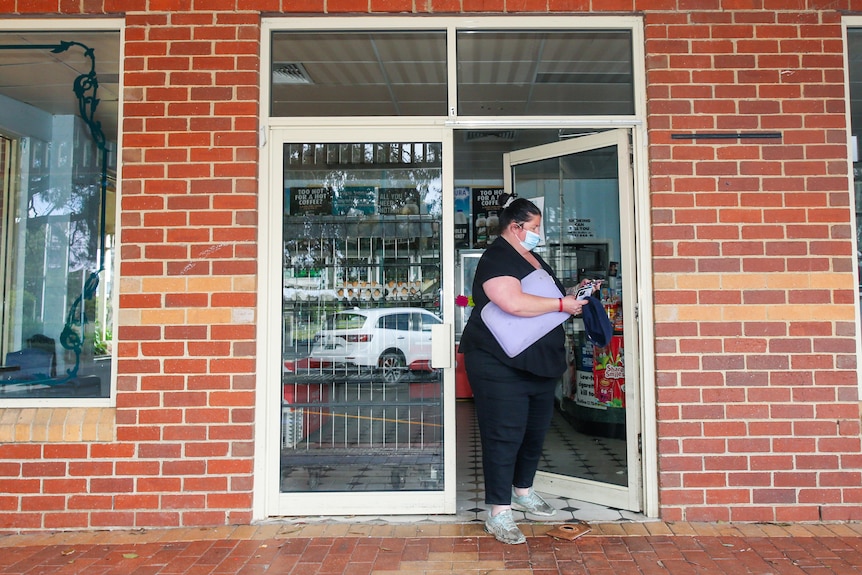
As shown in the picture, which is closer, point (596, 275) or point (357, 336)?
point (357, 336)

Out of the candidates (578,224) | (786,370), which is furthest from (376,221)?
(786,370)

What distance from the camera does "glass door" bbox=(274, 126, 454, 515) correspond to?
3801mm

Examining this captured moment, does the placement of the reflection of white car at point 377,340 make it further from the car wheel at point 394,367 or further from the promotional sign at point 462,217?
the promotional sign at point 462,217

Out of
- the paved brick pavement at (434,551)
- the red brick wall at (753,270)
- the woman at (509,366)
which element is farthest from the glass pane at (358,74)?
the paved brick pavement at (434,551)

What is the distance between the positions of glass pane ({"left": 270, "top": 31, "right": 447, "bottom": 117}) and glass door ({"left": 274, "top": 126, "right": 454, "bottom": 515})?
25 centimetres

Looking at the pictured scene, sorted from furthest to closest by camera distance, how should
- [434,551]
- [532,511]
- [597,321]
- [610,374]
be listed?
[610,374]
[532,511]
[597,321]
[434,551]

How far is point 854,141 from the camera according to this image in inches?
151

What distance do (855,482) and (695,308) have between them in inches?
51.6

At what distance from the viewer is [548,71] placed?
4871mm

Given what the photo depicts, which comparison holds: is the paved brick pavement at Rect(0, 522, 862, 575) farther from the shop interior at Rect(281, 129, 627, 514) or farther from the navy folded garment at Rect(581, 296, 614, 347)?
the navy folded garment at Rect(581, 296, 614, 347)

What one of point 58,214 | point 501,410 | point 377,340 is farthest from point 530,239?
point 58,214

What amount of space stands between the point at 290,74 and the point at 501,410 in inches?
99.3

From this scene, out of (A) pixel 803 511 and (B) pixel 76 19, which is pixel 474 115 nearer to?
(B) pixel 76 19

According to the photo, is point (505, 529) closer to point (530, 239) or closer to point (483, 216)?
point (530, 239)
